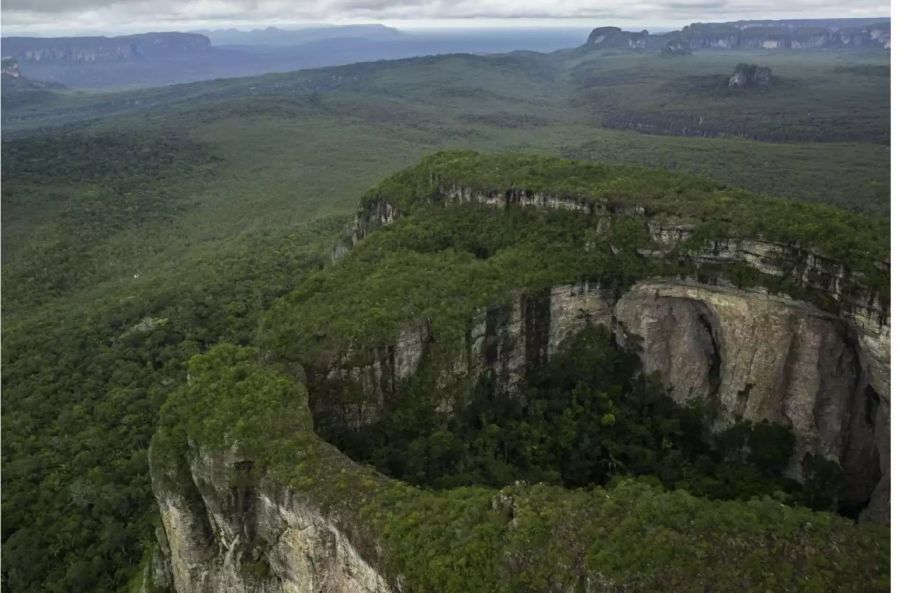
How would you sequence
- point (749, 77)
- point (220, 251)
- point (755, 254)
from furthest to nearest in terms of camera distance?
point (749, 77), point (220, 251), point (755, 254)

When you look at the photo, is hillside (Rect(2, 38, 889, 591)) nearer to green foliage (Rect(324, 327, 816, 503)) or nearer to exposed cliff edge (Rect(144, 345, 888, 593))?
green foliage (Rect(324, 327, 816, 503))

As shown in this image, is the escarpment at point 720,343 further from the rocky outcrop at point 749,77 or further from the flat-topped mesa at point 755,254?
the rocky outcrop at point 749,77

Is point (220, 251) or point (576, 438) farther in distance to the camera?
point (220, 251)

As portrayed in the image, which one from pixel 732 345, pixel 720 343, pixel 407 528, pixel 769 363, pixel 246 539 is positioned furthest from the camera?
pixel 720 343

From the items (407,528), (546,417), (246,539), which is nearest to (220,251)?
(546,417)

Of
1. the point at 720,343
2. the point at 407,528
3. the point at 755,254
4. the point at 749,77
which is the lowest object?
the point at 407,528

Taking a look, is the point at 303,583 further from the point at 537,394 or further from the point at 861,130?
the point at 861,130

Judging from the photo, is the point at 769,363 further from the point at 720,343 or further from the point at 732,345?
the point at 720,343
